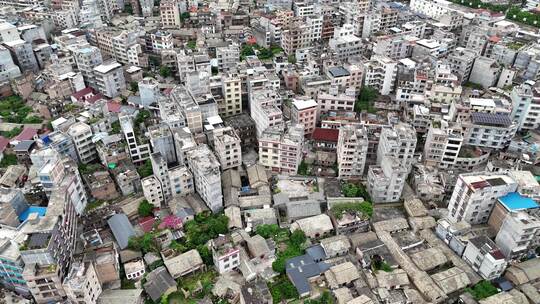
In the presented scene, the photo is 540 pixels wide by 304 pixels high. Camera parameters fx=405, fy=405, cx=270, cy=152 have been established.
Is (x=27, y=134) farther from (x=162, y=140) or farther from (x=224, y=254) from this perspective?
(x=224, y=254)

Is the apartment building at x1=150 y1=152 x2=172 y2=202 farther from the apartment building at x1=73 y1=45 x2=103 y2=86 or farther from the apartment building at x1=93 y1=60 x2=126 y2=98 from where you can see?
the apartment building at x1=73 y1=45 x2=103 y2=86

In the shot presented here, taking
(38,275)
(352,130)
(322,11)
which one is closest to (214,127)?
(352,130)

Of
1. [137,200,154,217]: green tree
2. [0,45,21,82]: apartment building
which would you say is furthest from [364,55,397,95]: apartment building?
[0,45,21,82]: apartment building

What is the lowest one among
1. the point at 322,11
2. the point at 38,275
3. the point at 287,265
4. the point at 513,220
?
the point at 287,265

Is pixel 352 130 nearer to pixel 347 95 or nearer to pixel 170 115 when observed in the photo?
pixel 347 95

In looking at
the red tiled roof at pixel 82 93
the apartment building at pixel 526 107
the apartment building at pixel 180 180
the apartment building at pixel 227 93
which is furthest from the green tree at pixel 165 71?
the apartment building at pixel 526 107

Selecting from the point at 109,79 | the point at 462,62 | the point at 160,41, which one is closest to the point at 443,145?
the point at 462,62

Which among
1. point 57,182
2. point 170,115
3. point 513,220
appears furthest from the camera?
point 170,115
